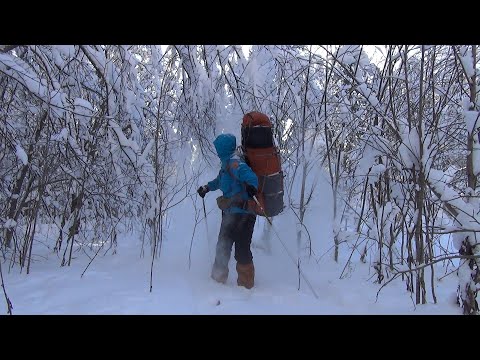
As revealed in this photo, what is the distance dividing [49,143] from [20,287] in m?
1.49

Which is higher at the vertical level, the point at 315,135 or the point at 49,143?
the point at 315,135

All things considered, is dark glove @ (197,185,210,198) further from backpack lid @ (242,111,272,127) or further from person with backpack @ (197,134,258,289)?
backpack lid @ (242,111,272,127)

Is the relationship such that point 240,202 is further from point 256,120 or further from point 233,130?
point 233,130

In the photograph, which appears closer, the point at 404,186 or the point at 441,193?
the point at 441,193

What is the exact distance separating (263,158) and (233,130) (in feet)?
4.70

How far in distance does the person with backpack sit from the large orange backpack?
147mm

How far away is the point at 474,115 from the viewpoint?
252 centimetres

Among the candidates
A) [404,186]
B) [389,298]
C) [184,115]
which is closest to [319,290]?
[389,298]

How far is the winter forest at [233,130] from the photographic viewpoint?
296 centimetres

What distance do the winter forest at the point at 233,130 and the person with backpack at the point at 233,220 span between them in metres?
0.67

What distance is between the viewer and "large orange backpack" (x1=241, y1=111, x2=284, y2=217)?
12.8 feet

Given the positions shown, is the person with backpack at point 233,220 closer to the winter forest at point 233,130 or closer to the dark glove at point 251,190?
the dark glove at point 251,190
